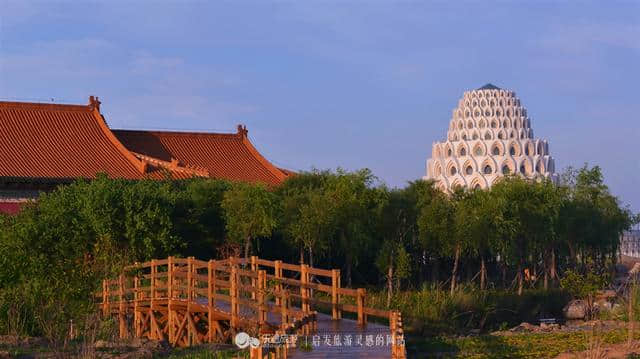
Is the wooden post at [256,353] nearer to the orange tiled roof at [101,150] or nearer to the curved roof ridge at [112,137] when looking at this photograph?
the orange tiled roof at [101,150]

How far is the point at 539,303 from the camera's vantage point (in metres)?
39.8

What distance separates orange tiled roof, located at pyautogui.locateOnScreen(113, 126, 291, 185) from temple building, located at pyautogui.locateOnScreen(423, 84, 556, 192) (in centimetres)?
6836

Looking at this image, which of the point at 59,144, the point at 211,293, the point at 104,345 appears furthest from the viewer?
the point at 59,144

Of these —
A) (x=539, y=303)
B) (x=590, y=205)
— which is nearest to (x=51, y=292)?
(x=539, y=303)

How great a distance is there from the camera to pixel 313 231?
124 ft

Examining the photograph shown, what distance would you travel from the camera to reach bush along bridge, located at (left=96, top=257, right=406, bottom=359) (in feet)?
54.4

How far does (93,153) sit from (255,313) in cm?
2744

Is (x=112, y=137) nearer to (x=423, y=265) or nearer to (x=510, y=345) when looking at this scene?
(x=423, y=265)

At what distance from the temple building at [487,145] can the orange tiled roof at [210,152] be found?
6836 cm

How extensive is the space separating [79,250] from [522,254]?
18.3 metres

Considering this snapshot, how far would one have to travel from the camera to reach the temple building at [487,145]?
4769 inches

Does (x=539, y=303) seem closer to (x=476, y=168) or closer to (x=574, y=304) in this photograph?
(x=574, y=304)

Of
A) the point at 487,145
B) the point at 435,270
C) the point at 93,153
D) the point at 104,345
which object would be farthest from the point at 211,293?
the point at 487,145

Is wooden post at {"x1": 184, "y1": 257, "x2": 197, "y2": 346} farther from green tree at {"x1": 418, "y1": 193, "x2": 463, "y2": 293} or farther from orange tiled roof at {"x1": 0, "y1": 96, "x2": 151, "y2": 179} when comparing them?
orange tiled roof at {"x1": 0, "y1": 96, "x2": 151, "y2": 179}
